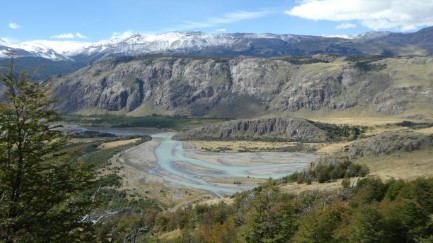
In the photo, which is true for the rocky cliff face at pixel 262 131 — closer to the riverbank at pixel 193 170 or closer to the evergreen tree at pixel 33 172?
the riverbank at pixel 193 170

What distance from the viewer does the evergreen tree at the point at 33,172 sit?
11555 mm

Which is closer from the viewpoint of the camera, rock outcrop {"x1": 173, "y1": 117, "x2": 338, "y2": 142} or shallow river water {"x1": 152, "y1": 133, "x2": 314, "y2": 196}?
shallow river water {"x1": 152, "y1": 133, "x2": 314, "y2": 196}

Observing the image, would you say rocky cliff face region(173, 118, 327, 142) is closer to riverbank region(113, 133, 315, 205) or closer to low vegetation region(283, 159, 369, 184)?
riverbank region(113, 133, 315, 205)

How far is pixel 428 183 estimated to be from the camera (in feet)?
107

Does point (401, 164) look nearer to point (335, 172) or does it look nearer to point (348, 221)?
point (335, 172)

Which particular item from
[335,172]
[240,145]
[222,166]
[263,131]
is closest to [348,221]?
[335,172]

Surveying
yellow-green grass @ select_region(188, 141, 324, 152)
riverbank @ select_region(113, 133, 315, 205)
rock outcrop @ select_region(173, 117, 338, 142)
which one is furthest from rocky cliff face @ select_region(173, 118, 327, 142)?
riverbank @ select_region(113, 133, 315, 205)

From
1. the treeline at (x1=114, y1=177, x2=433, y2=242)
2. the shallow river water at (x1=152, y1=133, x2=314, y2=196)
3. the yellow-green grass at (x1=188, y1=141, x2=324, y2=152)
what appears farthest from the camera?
the yellow-green grass at (x1=188, y1=141, x2=324, y2=152)

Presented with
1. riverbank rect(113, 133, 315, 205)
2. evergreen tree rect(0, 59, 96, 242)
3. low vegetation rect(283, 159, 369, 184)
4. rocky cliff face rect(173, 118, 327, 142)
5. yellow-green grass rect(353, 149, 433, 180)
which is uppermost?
evergreen tree rect(0, 59, 96, 242)

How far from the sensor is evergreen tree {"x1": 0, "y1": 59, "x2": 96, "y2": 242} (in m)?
11.6

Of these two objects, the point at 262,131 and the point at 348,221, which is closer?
the point at 348,221

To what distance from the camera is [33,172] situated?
11945 millimetres

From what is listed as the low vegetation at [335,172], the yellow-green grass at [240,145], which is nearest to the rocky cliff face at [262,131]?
the yellow-green grass at [240,145]

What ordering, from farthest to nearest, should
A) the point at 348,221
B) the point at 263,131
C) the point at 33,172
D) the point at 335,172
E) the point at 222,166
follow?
the point at 263,131 < the point at 222,166 < the point at 335,172 < the point at 348,221 < the point at 33,172
